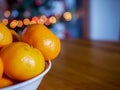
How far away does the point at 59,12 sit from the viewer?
3.56 meters

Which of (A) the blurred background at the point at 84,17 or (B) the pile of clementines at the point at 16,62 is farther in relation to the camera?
(A) the blurred background at the point at 84,17

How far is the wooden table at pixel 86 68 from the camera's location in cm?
59

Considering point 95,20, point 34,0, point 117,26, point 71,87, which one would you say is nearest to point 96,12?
point 95,20

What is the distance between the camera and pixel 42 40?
466 millimetres

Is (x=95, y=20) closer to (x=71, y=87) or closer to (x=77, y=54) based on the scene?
(x=77, y=54)

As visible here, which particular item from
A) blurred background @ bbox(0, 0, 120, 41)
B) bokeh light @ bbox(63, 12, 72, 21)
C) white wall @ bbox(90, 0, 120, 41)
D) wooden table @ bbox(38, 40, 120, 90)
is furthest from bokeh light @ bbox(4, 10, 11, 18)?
wooden table @ bbox(38, 40, 120, 90)

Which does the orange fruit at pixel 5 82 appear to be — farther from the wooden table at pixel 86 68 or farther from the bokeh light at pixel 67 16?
the bokeh light at pixel 67 16

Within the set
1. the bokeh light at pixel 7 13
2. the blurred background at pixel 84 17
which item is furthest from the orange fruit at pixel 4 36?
the blurred background at pixel 84 17

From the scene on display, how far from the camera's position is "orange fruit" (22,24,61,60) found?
466mm

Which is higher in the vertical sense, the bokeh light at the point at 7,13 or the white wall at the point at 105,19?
the bokeh light at the point at 7,13

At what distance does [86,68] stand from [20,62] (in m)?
0.38

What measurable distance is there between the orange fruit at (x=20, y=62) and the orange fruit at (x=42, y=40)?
0.05 m

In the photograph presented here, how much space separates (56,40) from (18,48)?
109 mm

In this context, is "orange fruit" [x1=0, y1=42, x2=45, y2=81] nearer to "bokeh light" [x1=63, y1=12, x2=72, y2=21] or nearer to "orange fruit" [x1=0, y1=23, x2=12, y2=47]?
"orange fruit" [x1=0, y1=23, x2=12, y2=47]
